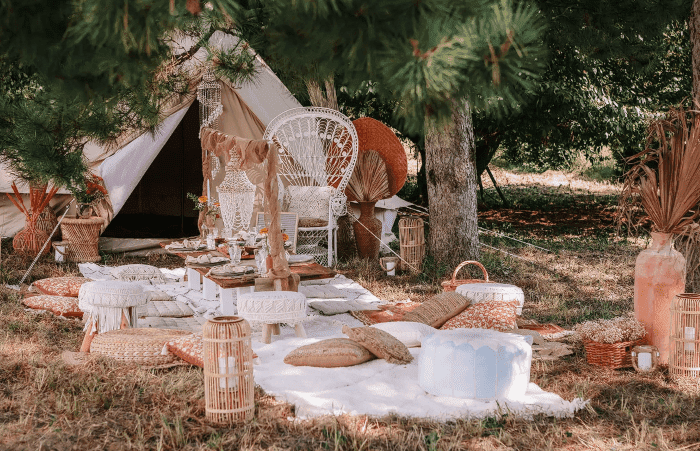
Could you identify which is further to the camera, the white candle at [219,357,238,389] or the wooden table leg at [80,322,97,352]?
the wooden table leg at [80,322,97,352]

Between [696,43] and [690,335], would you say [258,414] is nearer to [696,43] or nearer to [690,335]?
[690,335]

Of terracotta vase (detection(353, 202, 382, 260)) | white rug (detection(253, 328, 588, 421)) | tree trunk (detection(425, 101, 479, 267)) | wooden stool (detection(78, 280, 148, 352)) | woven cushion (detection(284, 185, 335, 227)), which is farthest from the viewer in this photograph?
terracotta vase (detection(353, 202, 382, 260))

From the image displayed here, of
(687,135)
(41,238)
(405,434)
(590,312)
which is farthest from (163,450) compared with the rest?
(41,238)

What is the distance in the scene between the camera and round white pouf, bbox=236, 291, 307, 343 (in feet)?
14.4

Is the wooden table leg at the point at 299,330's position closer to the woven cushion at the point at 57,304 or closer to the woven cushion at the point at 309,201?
the woven cushion at the point at 57,304

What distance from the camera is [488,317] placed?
180 inches

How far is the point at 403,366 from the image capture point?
3957 mm

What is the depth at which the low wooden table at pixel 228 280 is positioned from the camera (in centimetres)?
497

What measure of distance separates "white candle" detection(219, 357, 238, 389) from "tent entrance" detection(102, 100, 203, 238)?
7.20 m

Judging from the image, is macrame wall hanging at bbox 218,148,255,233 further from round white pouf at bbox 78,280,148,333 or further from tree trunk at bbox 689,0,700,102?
tree trunk at bbox 689,0,700,102

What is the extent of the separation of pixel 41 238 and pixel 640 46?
6.25 meters

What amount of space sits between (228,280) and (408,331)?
1.32 metres

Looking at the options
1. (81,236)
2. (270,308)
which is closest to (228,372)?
(270,308)

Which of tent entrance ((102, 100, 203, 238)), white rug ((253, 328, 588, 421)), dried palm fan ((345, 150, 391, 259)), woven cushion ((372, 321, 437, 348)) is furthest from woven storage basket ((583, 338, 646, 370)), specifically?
tent entrance ((102, 100, 203, 238))
